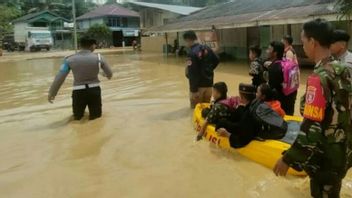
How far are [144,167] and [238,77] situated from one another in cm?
952

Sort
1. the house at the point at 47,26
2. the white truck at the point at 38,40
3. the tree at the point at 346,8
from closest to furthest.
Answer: the tree at the point at 346,8, the white truck at the point at 38,40, the house at the point at 47,26

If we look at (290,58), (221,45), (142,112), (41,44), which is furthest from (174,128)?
(41,44)

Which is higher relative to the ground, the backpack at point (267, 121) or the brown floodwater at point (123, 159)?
the backpack at point (267, 121)

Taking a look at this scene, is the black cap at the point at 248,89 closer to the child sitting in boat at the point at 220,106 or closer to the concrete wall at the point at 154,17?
the child sitting in boat at the point at 220,106

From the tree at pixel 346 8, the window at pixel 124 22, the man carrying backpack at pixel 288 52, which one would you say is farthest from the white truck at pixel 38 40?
the man carrying backpack at pixel 288 52

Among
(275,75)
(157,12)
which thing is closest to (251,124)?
(275,75)

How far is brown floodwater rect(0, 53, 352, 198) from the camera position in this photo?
4.66m

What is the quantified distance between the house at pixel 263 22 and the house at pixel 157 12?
1094 cm

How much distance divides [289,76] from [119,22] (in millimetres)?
49887

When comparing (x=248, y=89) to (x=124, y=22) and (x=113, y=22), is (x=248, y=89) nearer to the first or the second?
(x=113, y=22)

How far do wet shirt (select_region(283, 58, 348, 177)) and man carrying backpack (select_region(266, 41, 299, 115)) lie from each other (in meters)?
3.13

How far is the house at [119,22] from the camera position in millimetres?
53156

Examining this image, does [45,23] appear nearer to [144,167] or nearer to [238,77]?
[238,77]

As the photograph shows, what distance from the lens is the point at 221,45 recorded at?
974 inches
